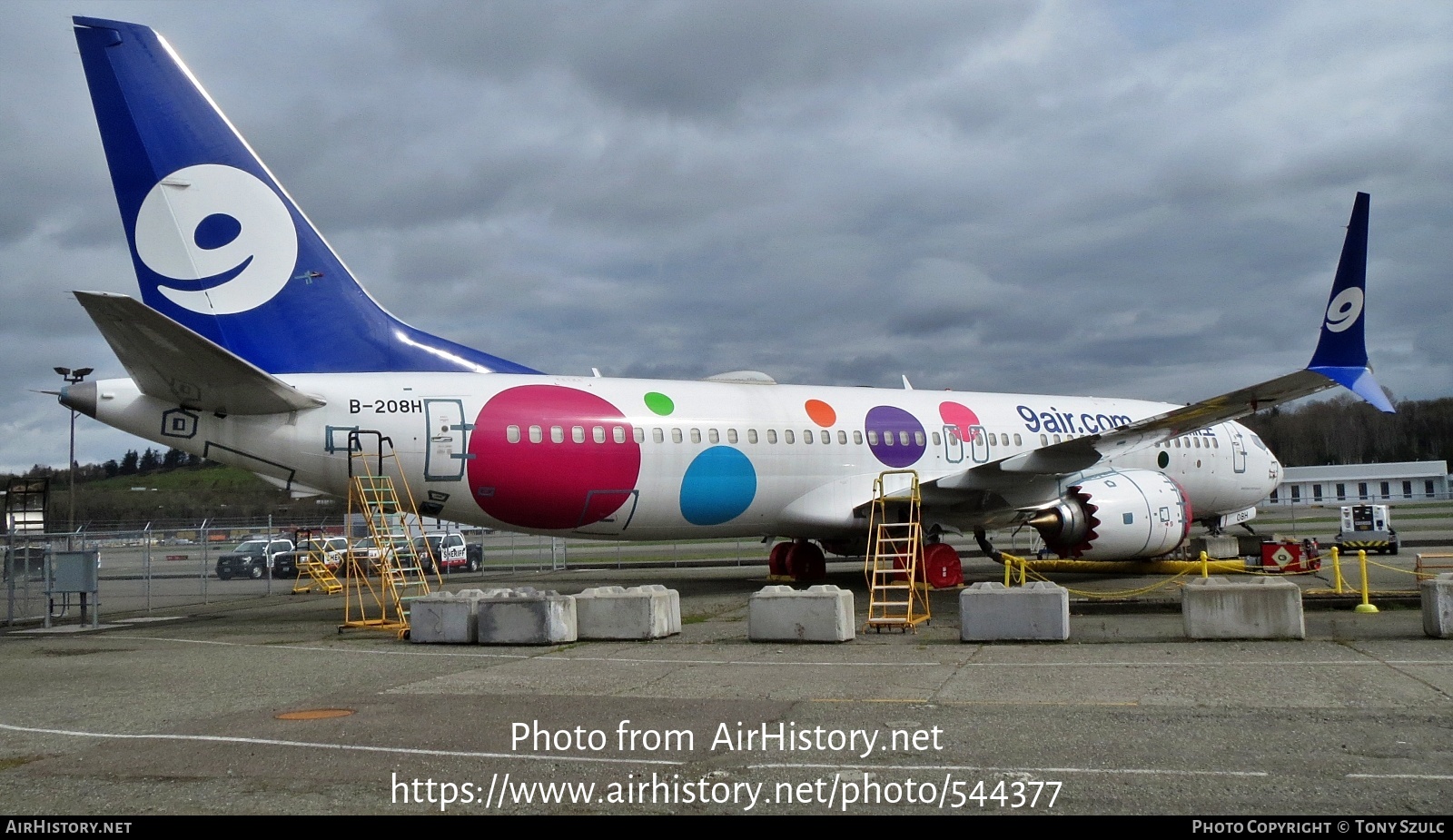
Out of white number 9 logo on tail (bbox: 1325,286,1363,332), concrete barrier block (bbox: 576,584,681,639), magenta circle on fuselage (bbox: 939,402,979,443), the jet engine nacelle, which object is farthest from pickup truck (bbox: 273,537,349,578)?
white number 9 logo on tail (bbox: 1325,286,1363,332)

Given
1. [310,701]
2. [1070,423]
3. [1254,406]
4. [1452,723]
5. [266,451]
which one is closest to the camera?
[1452,723]

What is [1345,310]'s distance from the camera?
14.5m

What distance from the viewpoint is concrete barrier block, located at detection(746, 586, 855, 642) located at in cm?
1157

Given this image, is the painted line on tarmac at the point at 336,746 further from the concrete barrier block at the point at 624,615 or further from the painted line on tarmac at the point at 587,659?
the concrete barrier block at the point at 624,615

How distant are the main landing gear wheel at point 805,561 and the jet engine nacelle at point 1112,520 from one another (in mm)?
5194

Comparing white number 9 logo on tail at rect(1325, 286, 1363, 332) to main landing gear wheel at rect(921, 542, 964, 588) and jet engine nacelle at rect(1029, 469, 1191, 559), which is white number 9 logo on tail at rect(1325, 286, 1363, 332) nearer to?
jet engine nacelle at rect(1029, 469, 1191, 559)

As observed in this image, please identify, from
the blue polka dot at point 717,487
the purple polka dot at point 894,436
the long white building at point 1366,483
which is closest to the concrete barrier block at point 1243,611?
the blue polka dot at point 717,487

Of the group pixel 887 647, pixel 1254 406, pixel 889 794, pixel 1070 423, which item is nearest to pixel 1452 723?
pixel 889 794

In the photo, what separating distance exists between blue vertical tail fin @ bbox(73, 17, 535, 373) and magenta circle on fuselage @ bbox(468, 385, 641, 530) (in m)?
2.23

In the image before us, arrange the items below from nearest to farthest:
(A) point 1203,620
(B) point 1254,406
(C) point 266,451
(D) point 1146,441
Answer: (A) point 1203,620
(C) point 266,451
(B) point 1254,406
(D) point 1146,441

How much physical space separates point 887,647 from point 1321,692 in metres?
4.41

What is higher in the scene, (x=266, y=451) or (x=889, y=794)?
(x=266, y=451)
